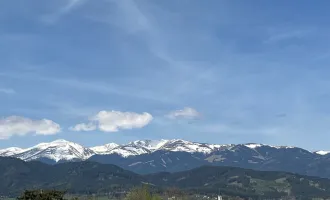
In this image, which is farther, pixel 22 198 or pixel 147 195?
pixel 147 195

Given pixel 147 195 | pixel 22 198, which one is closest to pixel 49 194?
pixel 22 198

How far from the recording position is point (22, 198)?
273ft

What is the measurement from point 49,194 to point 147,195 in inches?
4539

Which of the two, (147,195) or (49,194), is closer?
(49,194)

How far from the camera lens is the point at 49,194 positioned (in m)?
83.1

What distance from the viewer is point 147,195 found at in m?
196

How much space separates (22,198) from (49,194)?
4.57m

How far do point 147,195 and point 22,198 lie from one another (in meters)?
116

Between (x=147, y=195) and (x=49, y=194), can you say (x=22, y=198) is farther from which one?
(x=147, y=195)
